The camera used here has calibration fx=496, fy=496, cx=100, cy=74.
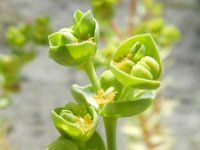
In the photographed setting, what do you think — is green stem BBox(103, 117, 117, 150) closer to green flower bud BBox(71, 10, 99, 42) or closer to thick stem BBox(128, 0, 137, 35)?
green flower bud BBox(71, 10, 99, 42)

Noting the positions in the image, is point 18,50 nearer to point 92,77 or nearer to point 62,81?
point 92,77

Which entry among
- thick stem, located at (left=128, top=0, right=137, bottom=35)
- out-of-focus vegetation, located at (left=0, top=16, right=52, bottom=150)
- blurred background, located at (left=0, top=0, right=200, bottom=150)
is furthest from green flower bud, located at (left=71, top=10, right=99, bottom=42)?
blurred background, located at (left=0, top=0, right=200, bottom=150)

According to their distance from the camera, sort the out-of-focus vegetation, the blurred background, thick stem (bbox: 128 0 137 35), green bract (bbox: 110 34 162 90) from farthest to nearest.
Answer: the blurred background, thick stem (bbox: 128 0 137 35), the out-of-focus vegetation, green bract (bbox: 110 34 162 90)

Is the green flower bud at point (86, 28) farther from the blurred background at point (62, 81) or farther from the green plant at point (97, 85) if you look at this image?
the blurred background at point (62, 81)

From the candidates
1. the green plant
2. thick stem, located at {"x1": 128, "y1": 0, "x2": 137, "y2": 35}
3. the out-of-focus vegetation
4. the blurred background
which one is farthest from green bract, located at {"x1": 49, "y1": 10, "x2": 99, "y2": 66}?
the blurred background

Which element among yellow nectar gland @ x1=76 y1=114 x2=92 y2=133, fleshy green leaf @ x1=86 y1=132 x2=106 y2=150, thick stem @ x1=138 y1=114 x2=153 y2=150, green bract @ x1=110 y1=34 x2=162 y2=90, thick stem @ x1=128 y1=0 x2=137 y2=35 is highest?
green bract @ x1=110 y1=34 x2=162 y2=90

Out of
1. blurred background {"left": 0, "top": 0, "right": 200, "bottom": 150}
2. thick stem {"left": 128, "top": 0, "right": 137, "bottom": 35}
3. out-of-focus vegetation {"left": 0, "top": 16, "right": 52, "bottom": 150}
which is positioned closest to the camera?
out-of-focus vegetation {"left": 0, "top": 16, "right": 52, "bottom": 150}

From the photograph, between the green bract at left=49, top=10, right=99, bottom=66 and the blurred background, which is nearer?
the green bract at left=49, top=10, right=99, bottom=66

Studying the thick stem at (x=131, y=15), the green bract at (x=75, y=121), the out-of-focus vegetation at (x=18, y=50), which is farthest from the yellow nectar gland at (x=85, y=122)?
the thick stem at (x=131, y=15)

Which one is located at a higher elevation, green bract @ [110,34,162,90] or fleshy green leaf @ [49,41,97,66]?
fleshy green leaf @ [49,41,97,66]
